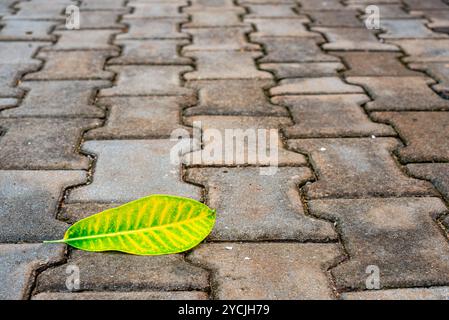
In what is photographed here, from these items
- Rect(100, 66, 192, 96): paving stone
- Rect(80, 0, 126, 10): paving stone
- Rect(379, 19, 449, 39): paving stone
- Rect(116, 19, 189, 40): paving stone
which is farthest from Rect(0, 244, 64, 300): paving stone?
Rect(80, 0, 126, 10): paving stone

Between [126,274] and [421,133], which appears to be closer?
[126,274]

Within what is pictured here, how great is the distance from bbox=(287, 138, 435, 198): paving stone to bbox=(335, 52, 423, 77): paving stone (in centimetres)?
86

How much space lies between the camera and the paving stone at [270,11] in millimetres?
4562

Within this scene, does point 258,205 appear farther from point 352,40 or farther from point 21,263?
point 352,40

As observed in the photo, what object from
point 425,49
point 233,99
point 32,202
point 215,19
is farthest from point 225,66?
point 32,202

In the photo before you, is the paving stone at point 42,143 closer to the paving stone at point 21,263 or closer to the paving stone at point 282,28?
the paving stone at point 21,263

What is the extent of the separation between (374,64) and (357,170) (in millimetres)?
1328

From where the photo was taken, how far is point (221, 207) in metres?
2.17

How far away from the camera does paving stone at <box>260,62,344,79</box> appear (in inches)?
136

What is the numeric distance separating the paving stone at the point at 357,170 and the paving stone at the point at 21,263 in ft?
2.68

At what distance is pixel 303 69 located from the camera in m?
3.52
